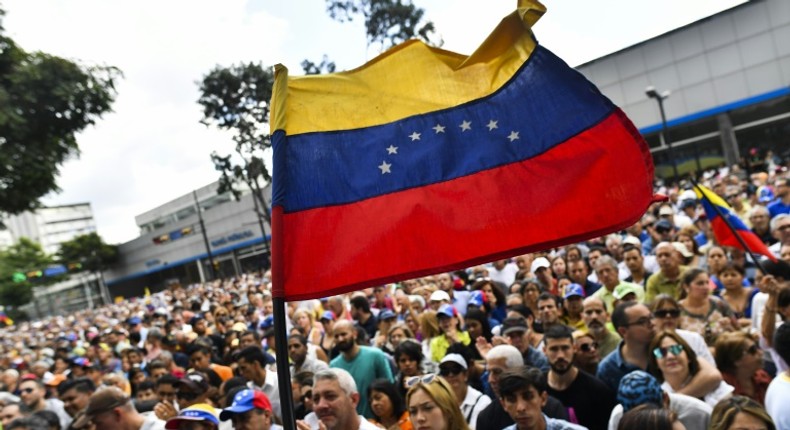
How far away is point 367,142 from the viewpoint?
3137mm

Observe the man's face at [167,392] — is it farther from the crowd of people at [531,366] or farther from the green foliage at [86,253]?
the green foliage at [86,253]

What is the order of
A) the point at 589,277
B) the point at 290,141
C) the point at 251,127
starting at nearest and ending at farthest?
the point at 290,141
the point at 589,277
the point at 251,127

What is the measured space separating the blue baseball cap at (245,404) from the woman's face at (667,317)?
2.92m

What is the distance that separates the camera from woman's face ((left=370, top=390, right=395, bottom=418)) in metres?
4.71

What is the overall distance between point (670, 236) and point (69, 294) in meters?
99.6

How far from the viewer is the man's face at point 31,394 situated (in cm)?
715

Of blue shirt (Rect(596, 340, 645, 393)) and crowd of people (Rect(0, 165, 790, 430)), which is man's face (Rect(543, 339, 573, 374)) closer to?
crowd of people (Rect(0, 165, 790, 430))

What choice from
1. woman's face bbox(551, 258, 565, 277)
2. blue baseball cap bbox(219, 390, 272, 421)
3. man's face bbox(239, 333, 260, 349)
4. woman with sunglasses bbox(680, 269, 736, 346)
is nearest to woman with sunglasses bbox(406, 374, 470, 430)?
blue baseball cap bbox(219, 390, 272, 421)

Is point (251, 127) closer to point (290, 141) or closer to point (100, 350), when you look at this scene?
point (100, 350)

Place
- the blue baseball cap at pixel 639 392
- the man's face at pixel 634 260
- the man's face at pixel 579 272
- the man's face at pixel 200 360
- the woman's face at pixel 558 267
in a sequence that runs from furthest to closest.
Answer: the woman's face at pixel 558 267, the man's face at pixel 579 272, the man's face at pixel 200 360, the man's face at pixel 634 260, the blue baseball cap at pixel 639 392

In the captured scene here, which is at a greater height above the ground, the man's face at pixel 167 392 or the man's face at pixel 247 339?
the man's face at pixel 247 339

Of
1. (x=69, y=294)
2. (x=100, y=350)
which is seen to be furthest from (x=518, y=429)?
(x=69, y=294)

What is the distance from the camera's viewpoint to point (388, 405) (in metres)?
4.72

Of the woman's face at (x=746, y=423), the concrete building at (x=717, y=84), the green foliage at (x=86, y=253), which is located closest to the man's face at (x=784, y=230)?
the woman's face at (x=746, y=423)
